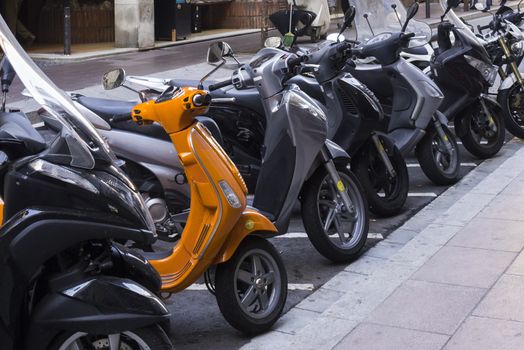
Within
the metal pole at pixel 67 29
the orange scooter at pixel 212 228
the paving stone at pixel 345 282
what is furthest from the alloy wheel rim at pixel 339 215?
the metal pole at pixel 67 29

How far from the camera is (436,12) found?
3116 centimetres

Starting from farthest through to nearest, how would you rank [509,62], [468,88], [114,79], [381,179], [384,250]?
[509,62], [468,88], [381,179], [384,250], [114,79]

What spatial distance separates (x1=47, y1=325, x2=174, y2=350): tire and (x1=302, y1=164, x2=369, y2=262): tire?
7.63 ft

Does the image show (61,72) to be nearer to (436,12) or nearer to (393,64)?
(393,64)

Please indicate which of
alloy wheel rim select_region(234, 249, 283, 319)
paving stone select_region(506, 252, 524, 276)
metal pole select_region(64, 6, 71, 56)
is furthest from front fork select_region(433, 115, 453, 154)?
metal pole select_region(64, 6, 71, 56)

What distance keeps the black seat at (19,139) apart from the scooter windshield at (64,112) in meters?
0.23

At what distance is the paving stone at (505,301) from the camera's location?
5.04m

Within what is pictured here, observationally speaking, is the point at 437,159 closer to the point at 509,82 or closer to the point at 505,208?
the point at 505,208

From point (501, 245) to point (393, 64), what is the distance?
2396mm

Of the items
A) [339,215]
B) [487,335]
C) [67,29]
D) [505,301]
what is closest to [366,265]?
[339,215]

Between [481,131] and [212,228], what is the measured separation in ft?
16.9

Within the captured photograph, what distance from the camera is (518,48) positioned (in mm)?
10617

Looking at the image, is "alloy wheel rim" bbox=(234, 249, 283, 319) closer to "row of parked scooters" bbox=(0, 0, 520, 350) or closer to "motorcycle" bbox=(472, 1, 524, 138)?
"row of parked scooters" bbox=(0, 0, 520, 350)

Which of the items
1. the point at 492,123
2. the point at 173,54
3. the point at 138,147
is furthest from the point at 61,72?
the point at 138,147
